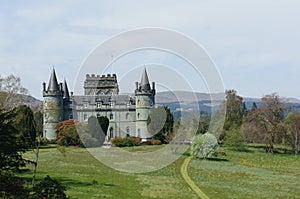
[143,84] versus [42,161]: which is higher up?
[143,84]

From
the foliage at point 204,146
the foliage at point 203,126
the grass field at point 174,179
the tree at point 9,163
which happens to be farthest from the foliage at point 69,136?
the tree at point 9,163

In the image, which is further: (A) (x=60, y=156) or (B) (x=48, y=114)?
(B) (x=48, y=114)

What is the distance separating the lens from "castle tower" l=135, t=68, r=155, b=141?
2554 inches

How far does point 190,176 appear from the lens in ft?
96.2

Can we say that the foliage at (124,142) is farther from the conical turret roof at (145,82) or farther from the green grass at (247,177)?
the green grass at (247,177)

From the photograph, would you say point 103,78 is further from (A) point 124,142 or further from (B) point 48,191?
(B) point 48,191

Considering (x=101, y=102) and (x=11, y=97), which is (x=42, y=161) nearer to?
(x=11, y=97)

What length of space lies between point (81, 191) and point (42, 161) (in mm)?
12957

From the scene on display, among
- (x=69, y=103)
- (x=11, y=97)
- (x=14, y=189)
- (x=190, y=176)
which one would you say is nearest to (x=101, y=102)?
(x=69, y=103)

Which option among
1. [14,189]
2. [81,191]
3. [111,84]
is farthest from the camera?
[111,84]

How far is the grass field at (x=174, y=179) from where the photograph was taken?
2267 centimetres

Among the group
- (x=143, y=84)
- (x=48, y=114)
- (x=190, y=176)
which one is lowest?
(x=190, y=176)

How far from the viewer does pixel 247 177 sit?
30.4 meters

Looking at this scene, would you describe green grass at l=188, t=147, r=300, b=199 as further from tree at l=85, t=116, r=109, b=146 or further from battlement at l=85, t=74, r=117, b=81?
battlement at l=85, t=74, r=117, b=81
